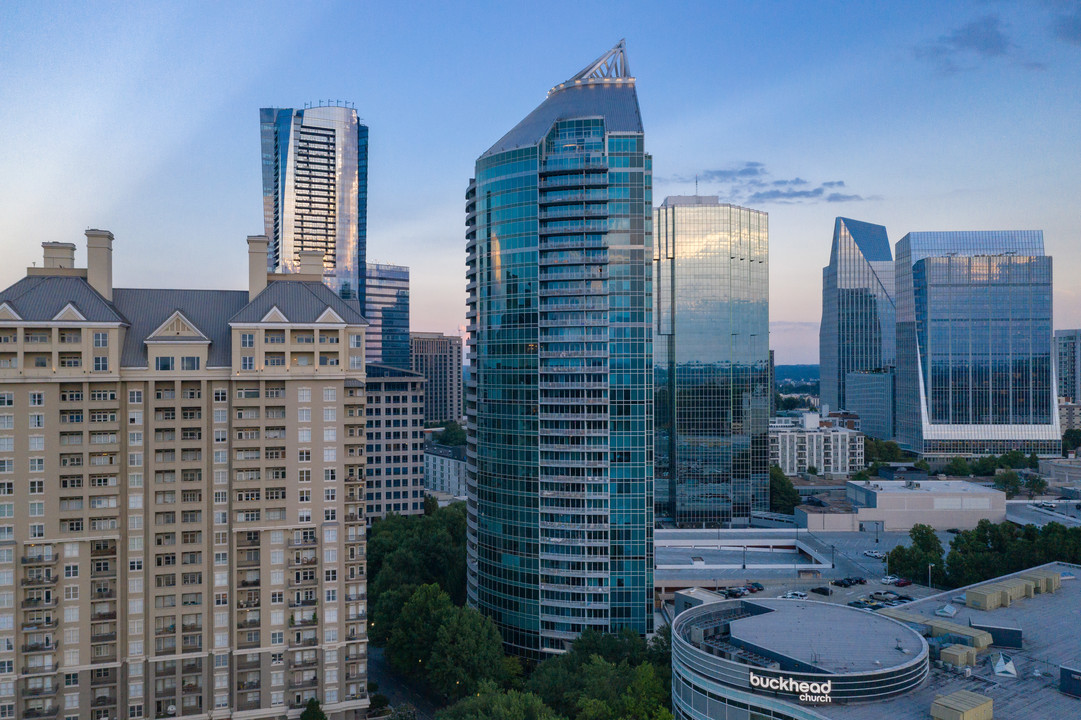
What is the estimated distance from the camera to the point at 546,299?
304 ft

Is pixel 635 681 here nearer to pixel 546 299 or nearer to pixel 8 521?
pixel 546 299

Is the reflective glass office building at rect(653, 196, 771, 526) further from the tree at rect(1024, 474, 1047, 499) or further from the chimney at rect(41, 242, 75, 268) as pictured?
the chimney at rect(41, 242, 75, 268)

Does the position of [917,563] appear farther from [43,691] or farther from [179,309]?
[43,691]

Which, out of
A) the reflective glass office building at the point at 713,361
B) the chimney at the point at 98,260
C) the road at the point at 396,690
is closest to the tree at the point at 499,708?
the road at the point at 396,690

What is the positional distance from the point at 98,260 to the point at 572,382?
51715 millimetres

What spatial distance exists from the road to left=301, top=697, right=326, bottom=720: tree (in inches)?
568

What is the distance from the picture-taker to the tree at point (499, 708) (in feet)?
209

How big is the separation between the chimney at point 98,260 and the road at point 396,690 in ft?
175

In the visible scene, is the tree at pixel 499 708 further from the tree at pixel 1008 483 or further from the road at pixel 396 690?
the tree at pixel 1008 483

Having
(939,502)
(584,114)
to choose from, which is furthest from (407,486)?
(939,502)

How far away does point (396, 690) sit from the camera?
8925 centimetres

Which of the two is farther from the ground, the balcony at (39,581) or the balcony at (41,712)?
the balcony at (39,581)

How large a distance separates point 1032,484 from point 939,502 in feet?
162

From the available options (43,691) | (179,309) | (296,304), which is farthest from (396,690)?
(179,309)
